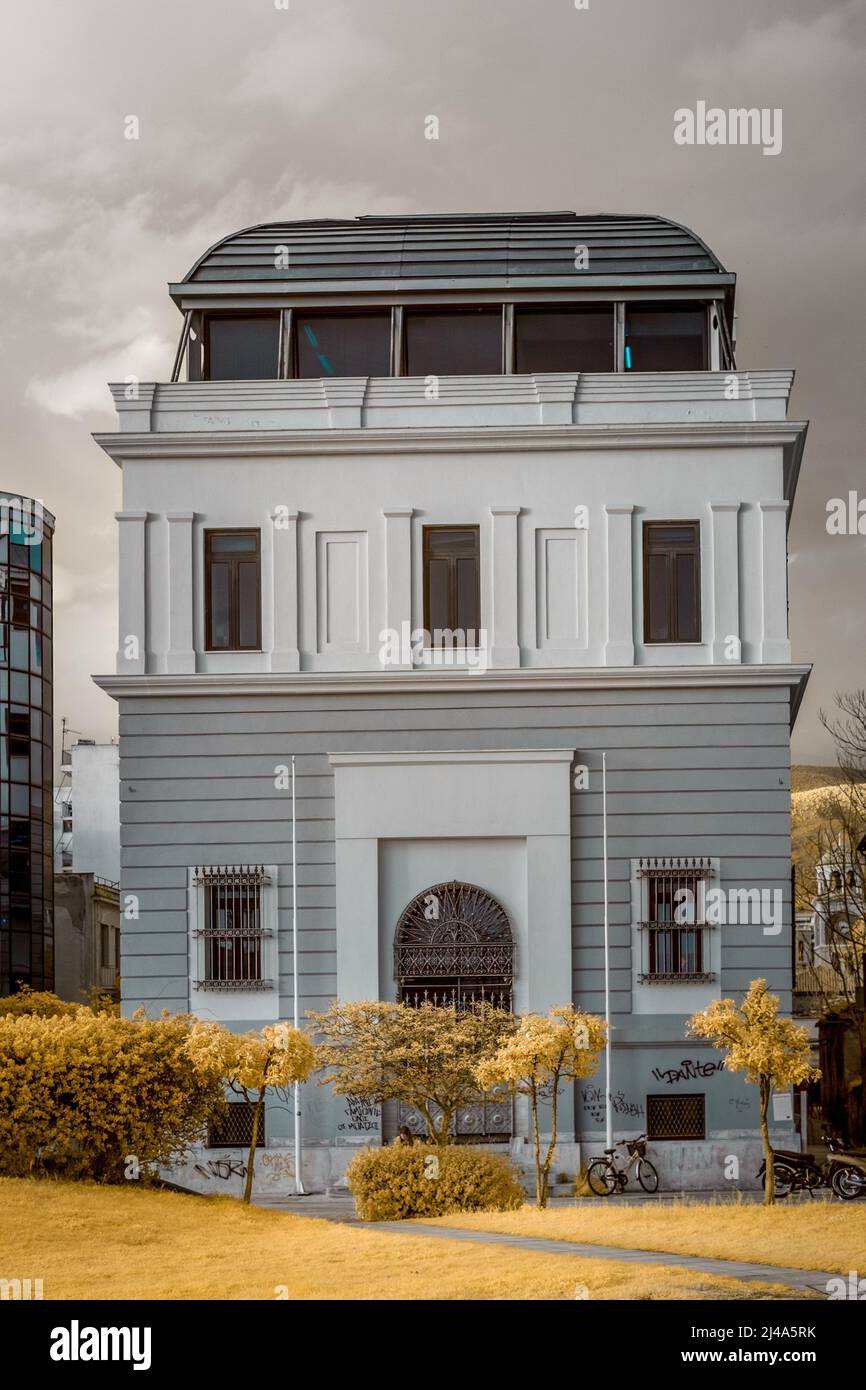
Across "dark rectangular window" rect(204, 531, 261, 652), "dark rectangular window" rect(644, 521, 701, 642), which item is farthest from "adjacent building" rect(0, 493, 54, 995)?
"dark rectangular window" rect(644, 521, 701, 642)

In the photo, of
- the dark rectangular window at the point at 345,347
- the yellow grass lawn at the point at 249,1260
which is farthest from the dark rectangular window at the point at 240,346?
the yellow grass lawn at the point at 249,1260

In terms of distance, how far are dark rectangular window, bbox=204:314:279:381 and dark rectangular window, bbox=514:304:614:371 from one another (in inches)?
166

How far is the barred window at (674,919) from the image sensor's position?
29.5 meters

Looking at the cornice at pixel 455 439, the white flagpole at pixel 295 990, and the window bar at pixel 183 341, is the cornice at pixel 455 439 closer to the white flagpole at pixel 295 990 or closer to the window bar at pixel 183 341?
the window bar at pixel 183 341

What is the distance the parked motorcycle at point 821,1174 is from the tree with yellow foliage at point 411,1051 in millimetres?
4393

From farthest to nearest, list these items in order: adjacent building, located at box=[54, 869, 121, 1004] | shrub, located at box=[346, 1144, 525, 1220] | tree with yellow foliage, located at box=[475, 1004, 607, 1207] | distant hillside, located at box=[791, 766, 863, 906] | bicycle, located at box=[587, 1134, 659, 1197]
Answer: distant hillside, located at box=[791, 766, 863, 906], adjacent building, located at box=[54, 869, 121, 1004], bicycle, located at box=[587, 1134, 659, 1197], tree with yellow foliage, located at box=[475, 1004, 607, 1207], shrub, located at box=[346, 1144, 525, 1220]

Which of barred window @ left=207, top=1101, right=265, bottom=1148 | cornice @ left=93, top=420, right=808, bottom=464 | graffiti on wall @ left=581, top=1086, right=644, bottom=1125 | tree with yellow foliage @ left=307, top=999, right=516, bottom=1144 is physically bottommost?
barred window @ left=207, top=1101, right=265, bottom=1148

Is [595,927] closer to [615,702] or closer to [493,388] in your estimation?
[615,702]

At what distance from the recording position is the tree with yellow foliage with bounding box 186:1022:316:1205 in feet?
76.2

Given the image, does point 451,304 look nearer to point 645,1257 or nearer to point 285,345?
point 285,345

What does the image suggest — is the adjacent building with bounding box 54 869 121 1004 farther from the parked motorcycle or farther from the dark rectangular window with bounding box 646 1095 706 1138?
the parked motorcycle

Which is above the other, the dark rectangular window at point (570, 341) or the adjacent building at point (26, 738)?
the dark rectangular window at point (570, 341)
